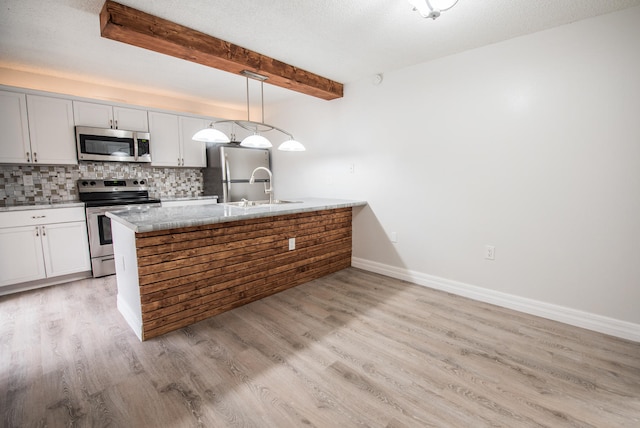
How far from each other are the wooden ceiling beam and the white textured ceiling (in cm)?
6

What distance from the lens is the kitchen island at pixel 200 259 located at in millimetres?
2125

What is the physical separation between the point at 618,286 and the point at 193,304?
129 inches

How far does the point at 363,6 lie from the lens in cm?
202

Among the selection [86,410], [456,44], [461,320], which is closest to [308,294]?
[461,320]

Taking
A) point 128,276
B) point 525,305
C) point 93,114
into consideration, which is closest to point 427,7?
point 525,305

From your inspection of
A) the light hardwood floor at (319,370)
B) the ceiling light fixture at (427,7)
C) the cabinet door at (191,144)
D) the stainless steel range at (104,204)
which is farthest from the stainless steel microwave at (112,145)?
the ceiling light fixture at (427,7)

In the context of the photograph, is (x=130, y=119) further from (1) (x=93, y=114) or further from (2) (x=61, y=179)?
(2) (x=61, y=179)

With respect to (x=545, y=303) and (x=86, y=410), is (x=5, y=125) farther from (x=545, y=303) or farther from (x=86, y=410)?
(x=545, y=303)

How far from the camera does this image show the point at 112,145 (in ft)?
12.3

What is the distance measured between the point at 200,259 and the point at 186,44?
1697 mm

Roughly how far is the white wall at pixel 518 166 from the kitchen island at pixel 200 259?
1038mm

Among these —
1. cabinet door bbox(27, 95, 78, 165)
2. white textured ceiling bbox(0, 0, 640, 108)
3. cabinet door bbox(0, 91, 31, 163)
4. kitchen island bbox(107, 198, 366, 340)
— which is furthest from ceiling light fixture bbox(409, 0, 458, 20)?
cabinet door bbox(0, 91, 31, 163)

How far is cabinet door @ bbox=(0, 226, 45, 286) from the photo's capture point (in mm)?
2969

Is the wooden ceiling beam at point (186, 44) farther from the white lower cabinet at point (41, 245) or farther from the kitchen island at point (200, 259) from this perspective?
the white lower cabinet at point (41, 245)
